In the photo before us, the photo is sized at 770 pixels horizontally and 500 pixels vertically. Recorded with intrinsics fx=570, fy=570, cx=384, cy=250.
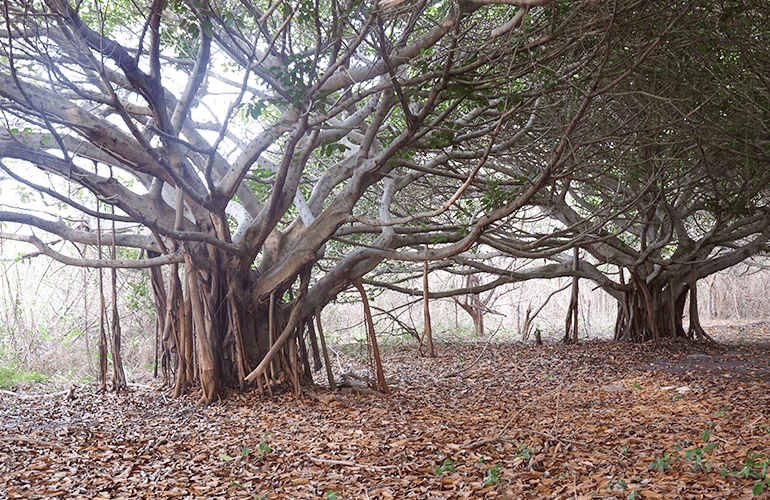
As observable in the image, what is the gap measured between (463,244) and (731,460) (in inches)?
101

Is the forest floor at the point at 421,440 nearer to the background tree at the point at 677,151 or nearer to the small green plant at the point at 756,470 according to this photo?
the small green plant at the point at 756,470

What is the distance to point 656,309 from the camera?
9.81 metres

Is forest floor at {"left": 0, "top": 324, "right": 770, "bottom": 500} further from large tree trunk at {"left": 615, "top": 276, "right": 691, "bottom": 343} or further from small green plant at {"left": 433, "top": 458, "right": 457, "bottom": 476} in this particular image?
large tree trunk at {"left": 615, "top": 276, "right": 691, "bottom": 343}

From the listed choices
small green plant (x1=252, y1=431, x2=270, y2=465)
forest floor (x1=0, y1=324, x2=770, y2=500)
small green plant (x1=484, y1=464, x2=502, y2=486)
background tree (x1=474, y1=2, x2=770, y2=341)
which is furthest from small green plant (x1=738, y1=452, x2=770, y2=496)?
small green plant (x1=252, y1=431, x2=270, y2=465)

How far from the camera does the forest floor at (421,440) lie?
339 cm

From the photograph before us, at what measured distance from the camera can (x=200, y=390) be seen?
6188 millimetres

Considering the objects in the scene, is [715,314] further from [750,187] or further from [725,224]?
[750,187]

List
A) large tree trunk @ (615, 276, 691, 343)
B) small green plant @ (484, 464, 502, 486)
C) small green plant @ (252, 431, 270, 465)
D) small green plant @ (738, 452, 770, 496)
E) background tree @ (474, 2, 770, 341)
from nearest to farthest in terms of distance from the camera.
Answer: small green plant @ (738, 452, 770, 496), small green plant @ (484, 464, 502, 486), small green plant @ (252, 431, 270, 465), background tree @ (474, 2, 770, 341), large tree trunk @ (615, 276, 691, 343)

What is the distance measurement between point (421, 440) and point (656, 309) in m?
6.98

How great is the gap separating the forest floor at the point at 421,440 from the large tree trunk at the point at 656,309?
93.4 inches

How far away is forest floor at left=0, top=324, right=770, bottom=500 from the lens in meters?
3.39

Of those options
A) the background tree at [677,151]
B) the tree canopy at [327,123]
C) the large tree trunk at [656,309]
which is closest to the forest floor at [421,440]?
the tree canopy at [327,123]

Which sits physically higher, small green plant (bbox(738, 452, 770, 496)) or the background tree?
the background tree

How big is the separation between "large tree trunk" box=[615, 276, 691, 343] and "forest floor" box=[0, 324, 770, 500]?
2.37m
